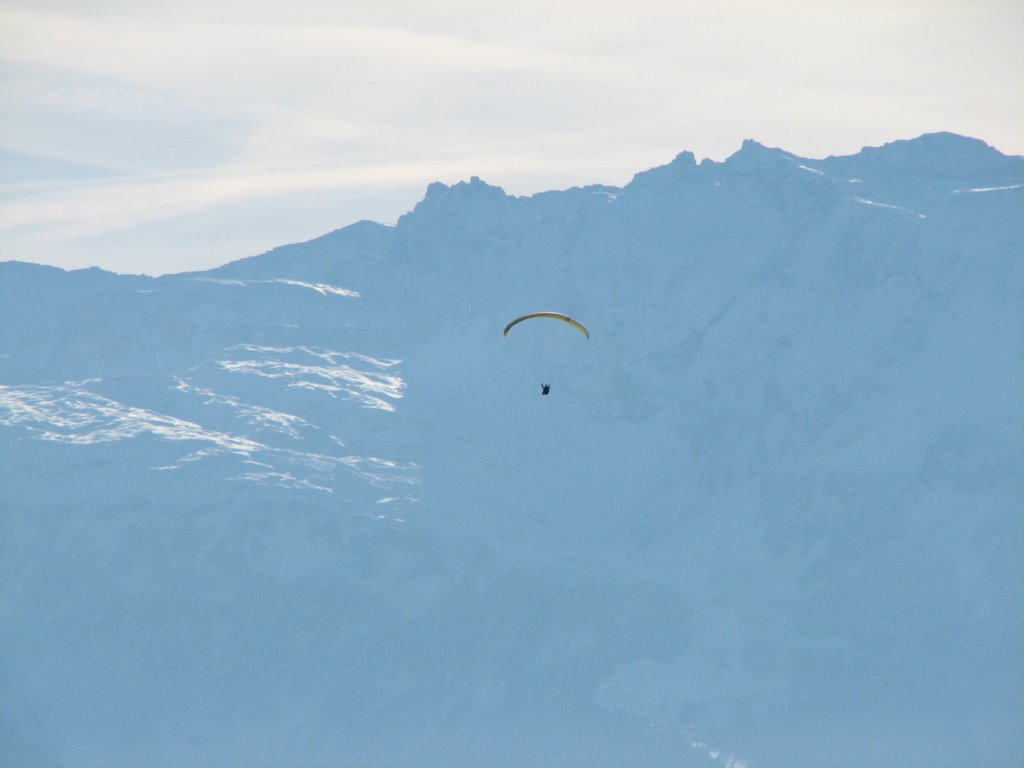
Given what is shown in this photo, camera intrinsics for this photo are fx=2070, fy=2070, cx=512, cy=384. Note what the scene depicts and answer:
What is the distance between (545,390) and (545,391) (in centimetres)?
188

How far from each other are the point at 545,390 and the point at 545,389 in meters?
1.00

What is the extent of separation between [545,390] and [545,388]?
1.26 metres

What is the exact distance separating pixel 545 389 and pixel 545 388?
26 cm

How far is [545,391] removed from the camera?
490 feet

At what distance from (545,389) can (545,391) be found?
887 mm

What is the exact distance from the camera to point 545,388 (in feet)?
492

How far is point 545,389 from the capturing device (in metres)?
150

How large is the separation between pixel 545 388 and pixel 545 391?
661mm
